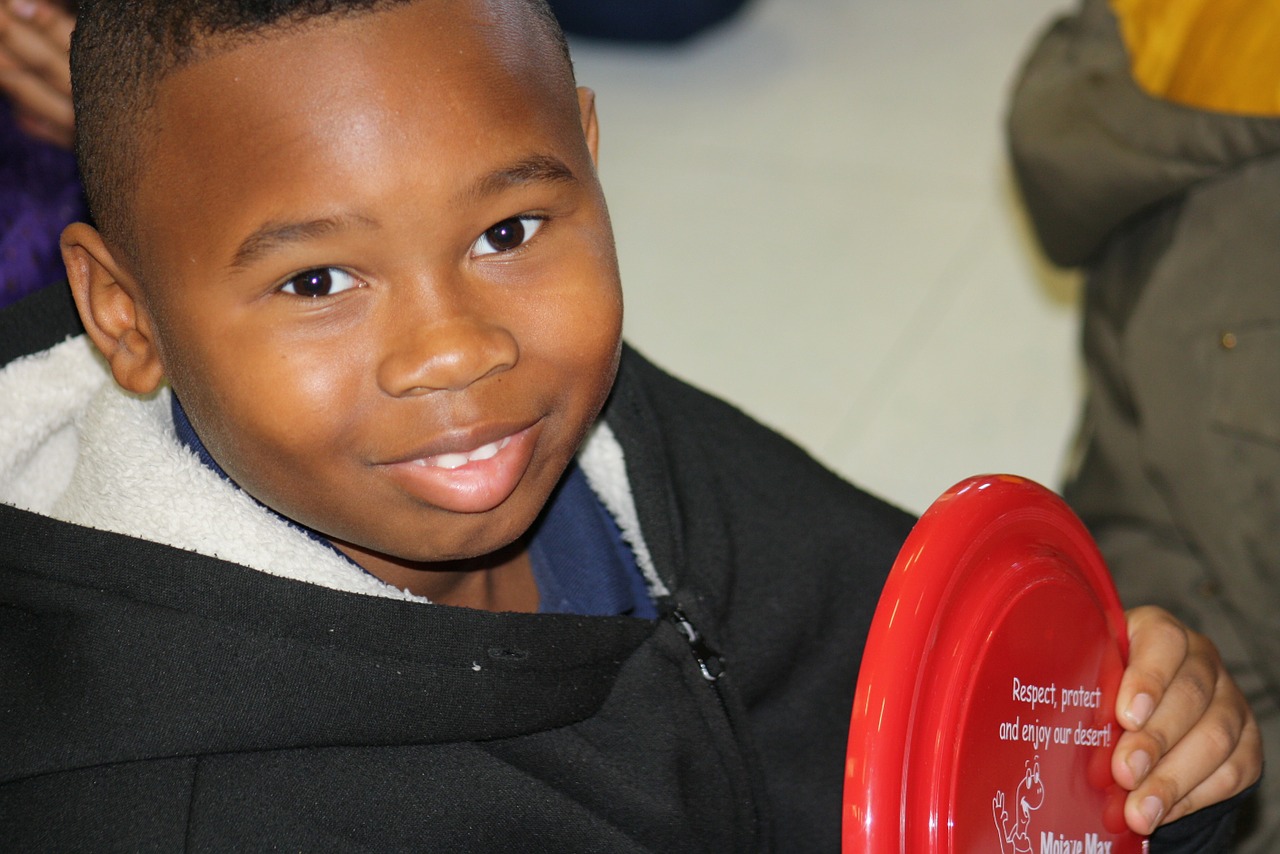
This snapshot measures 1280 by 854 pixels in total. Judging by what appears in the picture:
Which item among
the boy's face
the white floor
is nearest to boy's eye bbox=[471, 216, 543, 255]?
the boy's face

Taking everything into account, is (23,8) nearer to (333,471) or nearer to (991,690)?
(333,471)

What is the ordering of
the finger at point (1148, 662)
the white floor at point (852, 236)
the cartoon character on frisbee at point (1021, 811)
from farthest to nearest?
the white floor at point (852, 236), the finger at point (1148, 662), the cartoon character on frisbee at point (1021, 811)

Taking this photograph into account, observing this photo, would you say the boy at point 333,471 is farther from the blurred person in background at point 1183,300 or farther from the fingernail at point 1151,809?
the blurred person in background at point 1183,300

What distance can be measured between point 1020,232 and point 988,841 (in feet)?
5.09

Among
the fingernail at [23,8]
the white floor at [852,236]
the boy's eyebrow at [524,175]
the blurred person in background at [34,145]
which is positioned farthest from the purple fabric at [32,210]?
the white floor at [852,236]

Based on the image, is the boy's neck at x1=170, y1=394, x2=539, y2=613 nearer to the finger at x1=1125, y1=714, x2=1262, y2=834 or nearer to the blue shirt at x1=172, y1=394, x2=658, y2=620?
the blue shirt at x1=172, y1=394, x2=658, y2=620

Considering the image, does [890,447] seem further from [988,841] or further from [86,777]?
[86,777]

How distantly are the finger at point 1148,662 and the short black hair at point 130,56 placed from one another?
49 cm

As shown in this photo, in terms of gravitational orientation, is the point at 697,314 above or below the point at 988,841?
below

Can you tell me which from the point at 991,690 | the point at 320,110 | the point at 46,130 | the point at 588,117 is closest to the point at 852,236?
the point at 46,130

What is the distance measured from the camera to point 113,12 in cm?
67

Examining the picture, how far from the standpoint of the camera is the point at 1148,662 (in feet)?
2.78

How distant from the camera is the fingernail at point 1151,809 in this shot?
0.81 meters

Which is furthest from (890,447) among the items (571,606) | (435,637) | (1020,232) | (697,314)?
(435,637)
